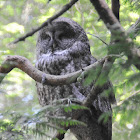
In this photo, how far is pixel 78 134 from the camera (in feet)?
6.00

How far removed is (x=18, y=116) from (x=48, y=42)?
1286mm

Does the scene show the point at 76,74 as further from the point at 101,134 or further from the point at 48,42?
the point at 48,42

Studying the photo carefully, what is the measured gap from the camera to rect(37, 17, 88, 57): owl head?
7.22 feet

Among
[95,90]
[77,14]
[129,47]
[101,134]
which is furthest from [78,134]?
[77,14]

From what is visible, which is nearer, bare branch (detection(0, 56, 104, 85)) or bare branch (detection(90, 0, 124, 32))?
bare branch (detection(90, 0, 124, 32))

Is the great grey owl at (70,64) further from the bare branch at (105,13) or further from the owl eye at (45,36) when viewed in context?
the bare branch at (105,13)

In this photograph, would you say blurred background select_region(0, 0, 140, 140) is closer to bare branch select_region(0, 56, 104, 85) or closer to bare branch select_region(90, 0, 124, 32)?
bare branch select_region(0, 56, 104, 85)

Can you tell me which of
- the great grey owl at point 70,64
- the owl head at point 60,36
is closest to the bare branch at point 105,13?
the great grey owl at point 70,64

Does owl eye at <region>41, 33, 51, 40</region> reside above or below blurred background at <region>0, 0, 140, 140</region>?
below

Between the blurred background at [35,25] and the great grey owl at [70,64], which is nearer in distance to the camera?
the great grey owl at [70,64]

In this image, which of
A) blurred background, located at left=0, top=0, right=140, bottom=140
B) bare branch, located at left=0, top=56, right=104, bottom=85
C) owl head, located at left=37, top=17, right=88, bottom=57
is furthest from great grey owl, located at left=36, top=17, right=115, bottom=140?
blurred background, located at left=0, top=0, right=140, bottom=140

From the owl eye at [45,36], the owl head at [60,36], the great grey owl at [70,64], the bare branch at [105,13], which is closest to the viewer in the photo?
the bare branch at [105,13]

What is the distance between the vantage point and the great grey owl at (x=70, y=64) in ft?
5.86

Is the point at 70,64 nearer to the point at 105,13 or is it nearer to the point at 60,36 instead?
the point at 60,36
